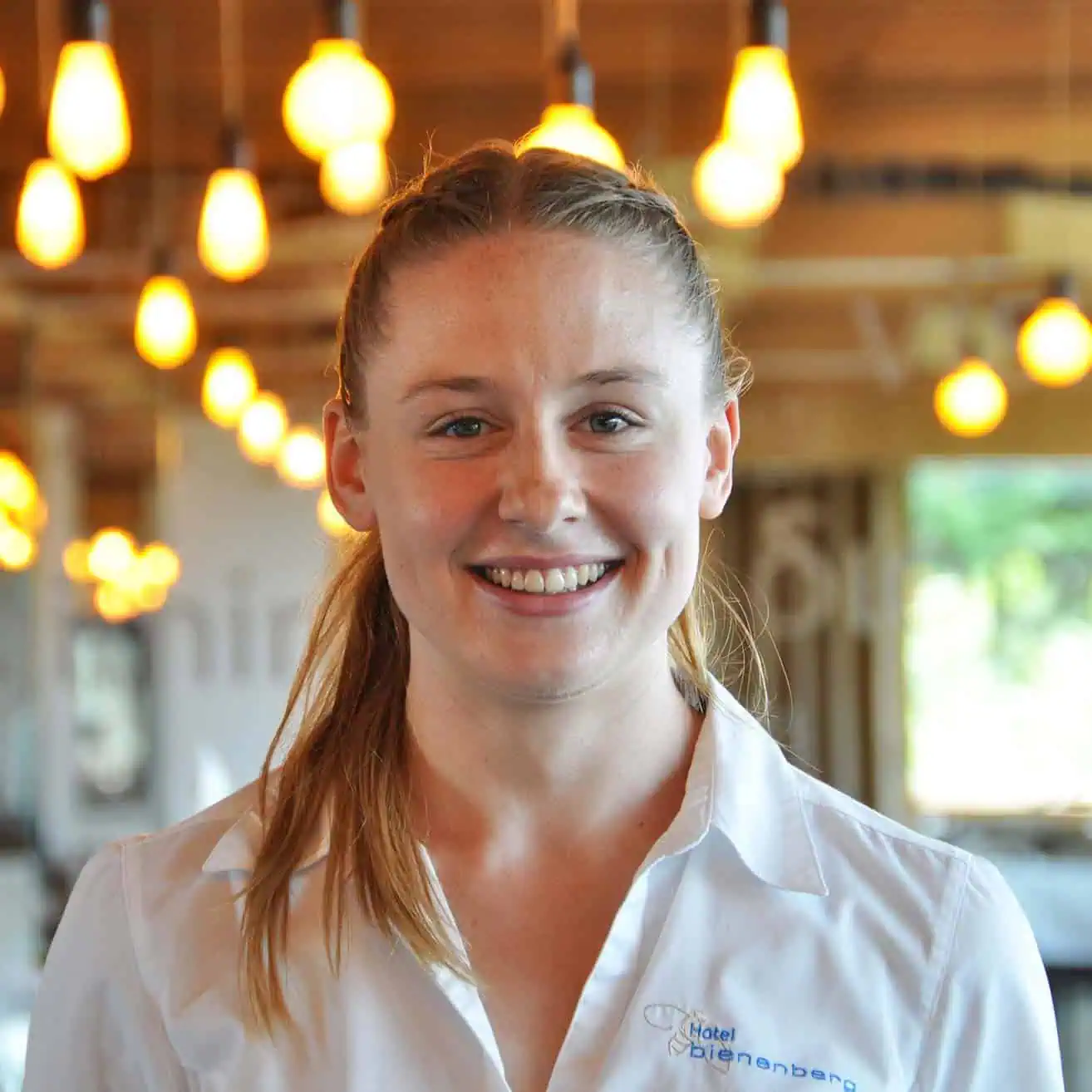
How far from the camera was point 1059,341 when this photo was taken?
16.4 ft

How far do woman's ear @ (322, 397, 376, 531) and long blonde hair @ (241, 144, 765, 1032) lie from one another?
23 millimetres

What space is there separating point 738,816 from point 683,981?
0.47ft

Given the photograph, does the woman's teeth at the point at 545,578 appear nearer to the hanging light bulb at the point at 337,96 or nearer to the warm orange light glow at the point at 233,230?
the hanging light bulb at the point at 337,96

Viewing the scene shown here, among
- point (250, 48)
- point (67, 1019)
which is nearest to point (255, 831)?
point (67, 1019)

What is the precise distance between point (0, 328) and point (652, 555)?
645 centimetres

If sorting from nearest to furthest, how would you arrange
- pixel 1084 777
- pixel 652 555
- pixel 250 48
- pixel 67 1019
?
pixel 652 555, pixel 67 1019, pixel 250 48, pixel 1084 777

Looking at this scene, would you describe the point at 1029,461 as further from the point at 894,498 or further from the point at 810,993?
the point at 810,993

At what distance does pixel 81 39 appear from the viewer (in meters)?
2.92

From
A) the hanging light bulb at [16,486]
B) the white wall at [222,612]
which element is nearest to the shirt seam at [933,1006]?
the hanging light bulb at [16,486]

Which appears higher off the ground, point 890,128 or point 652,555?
point 890,128

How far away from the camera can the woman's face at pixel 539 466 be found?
1.30 meters

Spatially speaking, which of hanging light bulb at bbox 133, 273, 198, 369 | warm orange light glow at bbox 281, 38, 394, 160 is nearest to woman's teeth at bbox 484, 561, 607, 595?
warm orange light glow at bbox 281, 38, 394, 160

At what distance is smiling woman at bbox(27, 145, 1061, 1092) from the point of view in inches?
51.9

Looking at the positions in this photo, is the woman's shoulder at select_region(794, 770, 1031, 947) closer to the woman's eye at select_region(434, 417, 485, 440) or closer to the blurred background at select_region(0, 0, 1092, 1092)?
the woman's eye at select_region(434, 417, 485, 440)
